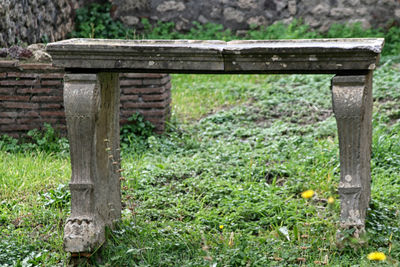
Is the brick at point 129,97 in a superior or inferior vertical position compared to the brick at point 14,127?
superior

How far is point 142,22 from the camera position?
9.10 m

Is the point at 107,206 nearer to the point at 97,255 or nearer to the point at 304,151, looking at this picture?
the point at 97,255

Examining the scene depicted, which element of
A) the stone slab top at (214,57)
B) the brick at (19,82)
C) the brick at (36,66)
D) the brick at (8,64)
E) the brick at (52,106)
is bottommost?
the brick at (52,106)

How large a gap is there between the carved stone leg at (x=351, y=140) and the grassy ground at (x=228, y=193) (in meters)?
0.16

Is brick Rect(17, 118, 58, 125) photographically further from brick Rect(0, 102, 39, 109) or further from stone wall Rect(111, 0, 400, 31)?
stone wall Rect(111, 0, 400, 31)

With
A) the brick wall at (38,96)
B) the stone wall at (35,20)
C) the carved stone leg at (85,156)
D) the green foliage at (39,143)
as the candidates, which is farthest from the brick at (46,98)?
the carved stone leg at (85,156)

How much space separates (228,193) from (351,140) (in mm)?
1347

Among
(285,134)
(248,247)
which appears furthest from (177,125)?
(248,247)

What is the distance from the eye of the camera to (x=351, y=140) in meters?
3.16

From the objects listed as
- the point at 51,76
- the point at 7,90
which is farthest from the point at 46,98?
the point at 7,90

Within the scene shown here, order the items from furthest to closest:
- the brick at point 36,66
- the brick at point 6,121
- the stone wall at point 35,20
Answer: the stone wall at point 35,20, the brick at point 6,121, the brick at point 36,66

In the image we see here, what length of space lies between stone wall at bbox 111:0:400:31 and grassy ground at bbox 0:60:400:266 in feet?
7.71

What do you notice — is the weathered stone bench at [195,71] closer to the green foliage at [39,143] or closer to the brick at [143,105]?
the green foliage at [39,143]

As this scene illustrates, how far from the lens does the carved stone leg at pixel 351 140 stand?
3.10 meters
